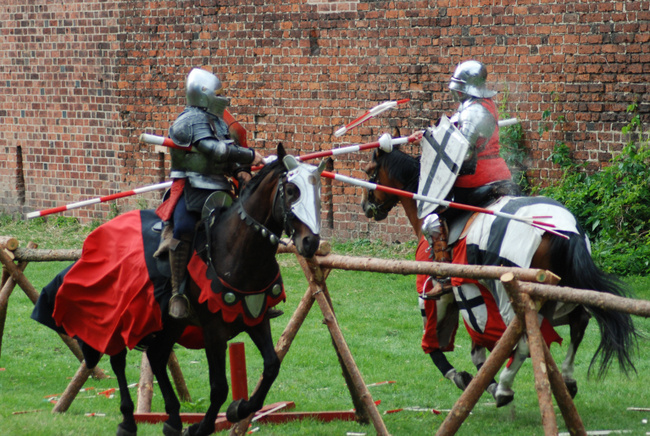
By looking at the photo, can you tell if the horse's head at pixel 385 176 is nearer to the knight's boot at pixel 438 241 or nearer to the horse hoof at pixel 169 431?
the knight's boot at pixel 438 241

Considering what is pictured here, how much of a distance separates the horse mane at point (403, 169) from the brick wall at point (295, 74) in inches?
174

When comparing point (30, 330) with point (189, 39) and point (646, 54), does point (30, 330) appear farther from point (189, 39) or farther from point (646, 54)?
point (646, 54)

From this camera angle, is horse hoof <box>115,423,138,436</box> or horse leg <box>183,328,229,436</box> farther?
horse hoof <box>115,423,138,436</box>

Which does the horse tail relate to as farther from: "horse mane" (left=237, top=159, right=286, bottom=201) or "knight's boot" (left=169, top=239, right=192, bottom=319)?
"knight's boot" (left=169, top=239, right=192, bottom=319)

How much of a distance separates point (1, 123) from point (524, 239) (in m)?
12.7

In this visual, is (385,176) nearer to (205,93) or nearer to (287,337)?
(287,337)

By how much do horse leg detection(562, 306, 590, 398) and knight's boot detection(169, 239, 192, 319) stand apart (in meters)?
2.49

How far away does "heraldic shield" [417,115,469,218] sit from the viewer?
6.22m

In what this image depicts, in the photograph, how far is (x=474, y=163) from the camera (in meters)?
6.32

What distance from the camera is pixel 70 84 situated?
50.1 ft

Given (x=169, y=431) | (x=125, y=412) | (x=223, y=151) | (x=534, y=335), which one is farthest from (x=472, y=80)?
(x=125, y=412)

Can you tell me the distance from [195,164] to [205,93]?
446 millimetres

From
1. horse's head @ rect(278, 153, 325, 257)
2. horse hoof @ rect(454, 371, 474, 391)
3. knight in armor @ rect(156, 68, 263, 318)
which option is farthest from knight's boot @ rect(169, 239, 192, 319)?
horse hoof @ rect(454, 371, 474, 391)

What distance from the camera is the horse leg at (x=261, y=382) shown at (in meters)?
5.49
